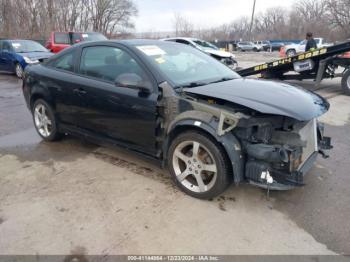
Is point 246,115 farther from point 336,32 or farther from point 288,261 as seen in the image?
point 336,32

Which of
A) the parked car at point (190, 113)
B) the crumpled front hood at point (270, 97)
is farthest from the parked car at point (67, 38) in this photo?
the crumpled front hood at point (270, 97)

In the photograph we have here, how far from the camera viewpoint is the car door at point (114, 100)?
3.34 meters

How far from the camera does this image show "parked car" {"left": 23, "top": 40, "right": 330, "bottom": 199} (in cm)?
282

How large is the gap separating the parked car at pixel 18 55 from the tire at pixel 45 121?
24.8 feet

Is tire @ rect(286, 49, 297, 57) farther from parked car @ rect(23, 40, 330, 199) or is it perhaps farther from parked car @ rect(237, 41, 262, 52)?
parked car @ rect(23, 40, 330, 199)

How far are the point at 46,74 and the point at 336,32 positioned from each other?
63658 millimetres

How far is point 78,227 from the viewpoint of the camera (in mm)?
2738

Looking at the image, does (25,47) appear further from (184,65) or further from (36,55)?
(184,65)

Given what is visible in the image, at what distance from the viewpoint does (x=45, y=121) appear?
188 inches

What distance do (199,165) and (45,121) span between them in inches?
113

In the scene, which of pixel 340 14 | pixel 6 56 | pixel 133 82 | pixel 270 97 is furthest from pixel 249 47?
pixel 133 82

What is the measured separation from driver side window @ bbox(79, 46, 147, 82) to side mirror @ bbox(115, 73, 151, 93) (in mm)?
108

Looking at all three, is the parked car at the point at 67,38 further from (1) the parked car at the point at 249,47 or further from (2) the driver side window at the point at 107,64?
(1) the parked car at the point at 249,47

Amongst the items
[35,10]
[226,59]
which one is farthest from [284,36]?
[226,59]
